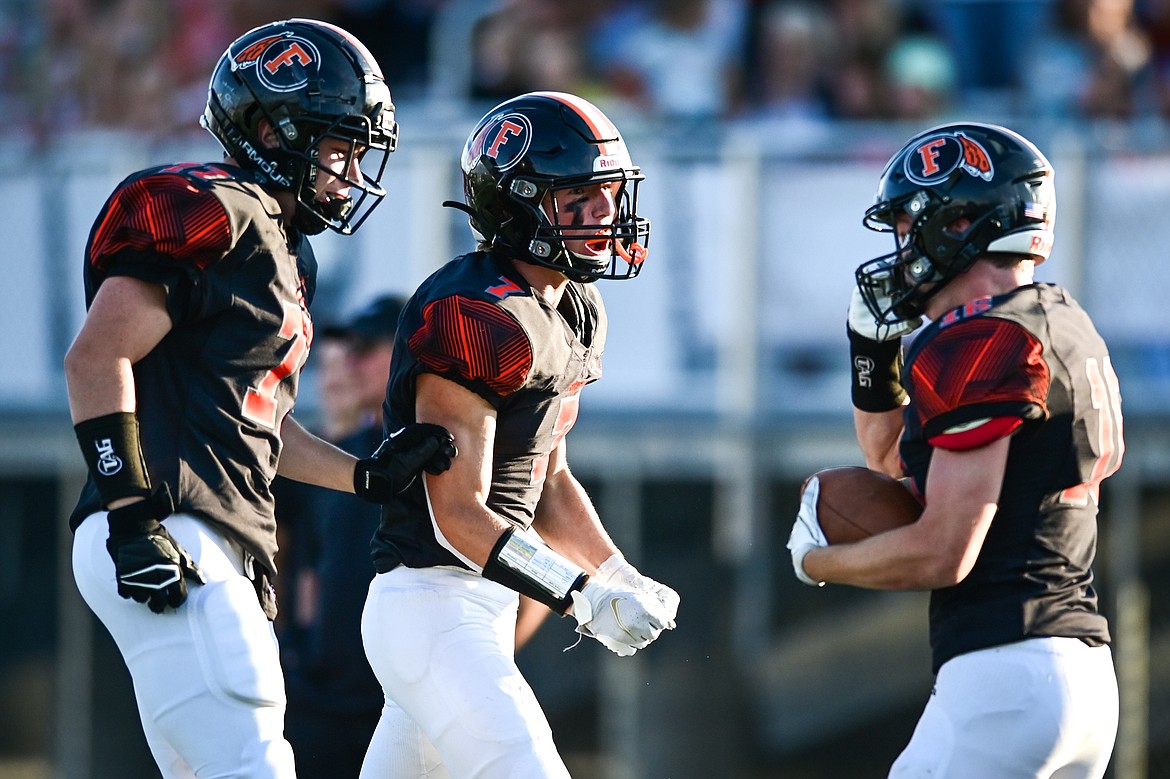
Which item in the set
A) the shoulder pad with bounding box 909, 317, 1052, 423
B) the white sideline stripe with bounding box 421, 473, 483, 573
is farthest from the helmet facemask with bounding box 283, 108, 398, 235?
the shoulder pad with bounding box 909, 317, 1052, 423

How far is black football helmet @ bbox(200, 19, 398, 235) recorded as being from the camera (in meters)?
3.96

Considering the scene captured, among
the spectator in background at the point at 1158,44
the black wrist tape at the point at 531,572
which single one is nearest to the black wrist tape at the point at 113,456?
the black wrist tape at the point at 531,572

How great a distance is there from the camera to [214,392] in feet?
12.2

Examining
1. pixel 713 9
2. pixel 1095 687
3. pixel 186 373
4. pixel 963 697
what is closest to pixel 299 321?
pixel 186 373

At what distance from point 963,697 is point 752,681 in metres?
4.50

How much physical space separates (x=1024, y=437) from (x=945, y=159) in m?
0.73

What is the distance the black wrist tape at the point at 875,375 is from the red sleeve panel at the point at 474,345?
39.4 inches

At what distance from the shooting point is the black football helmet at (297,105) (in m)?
3.96

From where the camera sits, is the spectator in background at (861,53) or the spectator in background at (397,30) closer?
the spectator in background at (861,53)

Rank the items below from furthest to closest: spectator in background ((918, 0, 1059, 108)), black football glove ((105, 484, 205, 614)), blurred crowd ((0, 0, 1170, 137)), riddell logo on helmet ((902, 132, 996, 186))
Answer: spectator in background ((918, 0, 1059, 108))
blurred crowd ((0, 0, 1170, 137))
riddell logo on helmet ((902, 132, 996, 186))
black football glove ((105, 484, 205, 614))

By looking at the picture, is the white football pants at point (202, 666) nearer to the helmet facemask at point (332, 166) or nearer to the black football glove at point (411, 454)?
the black football glove at point (411, 454)

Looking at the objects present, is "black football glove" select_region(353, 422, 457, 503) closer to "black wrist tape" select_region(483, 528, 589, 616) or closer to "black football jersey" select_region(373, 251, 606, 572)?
"black football jersey" select_region(373, 251, 606, 572)

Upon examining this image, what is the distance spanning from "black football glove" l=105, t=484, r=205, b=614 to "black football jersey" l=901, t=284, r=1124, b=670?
1653 millimetres

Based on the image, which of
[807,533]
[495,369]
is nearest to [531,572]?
[495,369]
